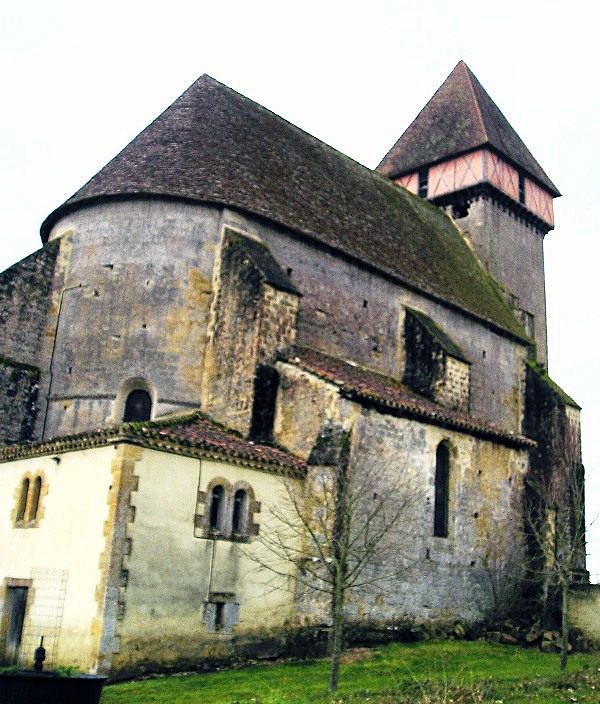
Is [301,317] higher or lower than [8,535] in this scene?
higher

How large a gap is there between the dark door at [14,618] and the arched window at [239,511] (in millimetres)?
4247

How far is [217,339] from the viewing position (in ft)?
68.0

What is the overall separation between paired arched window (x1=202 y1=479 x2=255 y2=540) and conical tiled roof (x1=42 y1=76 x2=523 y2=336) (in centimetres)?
788

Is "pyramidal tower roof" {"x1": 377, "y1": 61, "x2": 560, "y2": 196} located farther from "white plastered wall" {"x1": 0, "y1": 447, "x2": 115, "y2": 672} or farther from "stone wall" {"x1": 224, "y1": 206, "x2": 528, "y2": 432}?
"white plastered wall" {"x1": 0, "y1": 447, "x2": 115, "y2": 672}

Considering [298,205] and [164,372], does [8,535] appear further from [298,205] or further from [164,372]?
[298,205]

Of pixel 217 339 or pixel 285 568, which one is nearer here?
pixel 285 568

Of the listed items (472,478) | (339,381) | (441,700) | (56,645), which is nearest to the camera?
(441,700)

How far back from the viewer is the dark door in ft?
53.5

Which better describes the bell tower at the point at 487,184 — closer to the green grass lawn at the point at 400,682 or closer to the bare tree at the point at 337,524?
the bare tree at the point at 337,524

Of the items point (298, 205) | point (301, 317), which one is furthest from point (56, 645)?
point (298, 205)

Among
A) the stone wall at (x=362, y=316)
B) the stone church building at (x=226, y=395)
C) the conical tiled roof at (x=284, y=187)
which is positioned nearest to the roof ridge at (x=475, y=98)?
the conical tiled roof at (x=284, y=187)

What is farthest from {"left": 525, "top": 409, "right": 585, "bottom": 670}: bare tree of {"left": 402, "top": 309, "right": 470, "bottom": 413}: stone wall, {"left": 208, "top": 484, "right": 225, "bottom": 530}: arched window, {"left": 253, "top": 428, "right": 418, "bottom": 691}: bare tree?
{"left": 208, "top": 484, "right": 225, "bottom": 530}: arched window

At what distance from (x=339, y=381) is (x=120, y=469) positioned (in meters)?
5.69

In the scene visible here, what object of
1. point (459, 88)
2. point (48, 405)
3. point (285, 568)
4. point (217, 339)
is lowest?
point (285, 568)
